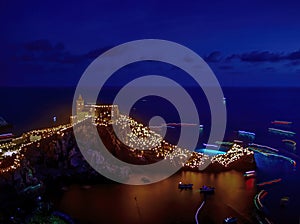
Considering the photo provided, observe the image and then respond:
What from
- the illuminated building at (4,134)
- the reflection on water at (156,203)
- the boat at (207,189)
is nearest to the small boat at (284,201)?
the reflection on water at (156,203)

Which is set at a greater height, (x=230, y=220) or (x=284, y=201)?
(x=284, y=201)

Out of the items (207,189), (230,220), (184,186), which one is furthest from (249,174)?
(230,220)

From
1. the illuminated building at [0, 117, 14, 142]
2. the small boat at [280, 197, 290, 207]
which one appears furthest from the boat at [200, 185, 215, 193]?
the illuminated building at [0, 117, 14, 142]

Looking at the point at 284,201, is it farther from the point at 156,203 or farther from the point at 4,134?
the point at 4,134

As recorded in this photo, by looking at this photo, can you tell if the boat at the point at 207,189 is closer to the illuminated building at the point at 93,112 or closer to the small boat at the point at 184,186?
the small boat at the point at 184,186

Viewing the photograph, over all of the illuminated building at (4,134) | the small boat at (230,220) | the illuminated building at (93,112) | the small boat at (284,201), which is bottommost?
the small boat at (230,220)

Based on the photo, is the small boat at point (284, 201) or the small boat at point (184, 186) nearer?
the small boat at point (284, 201)

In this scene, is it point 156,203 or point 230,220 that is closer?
point 230,220

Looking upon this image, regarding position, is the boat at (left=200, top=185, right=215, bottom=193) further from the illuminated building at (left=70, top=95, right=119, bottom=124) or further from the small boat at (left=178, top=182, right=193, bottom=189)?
the illuminated building at (left=70, top=95, right=119, bottom=124)

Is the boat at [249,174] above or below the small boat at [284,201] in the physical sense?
above
